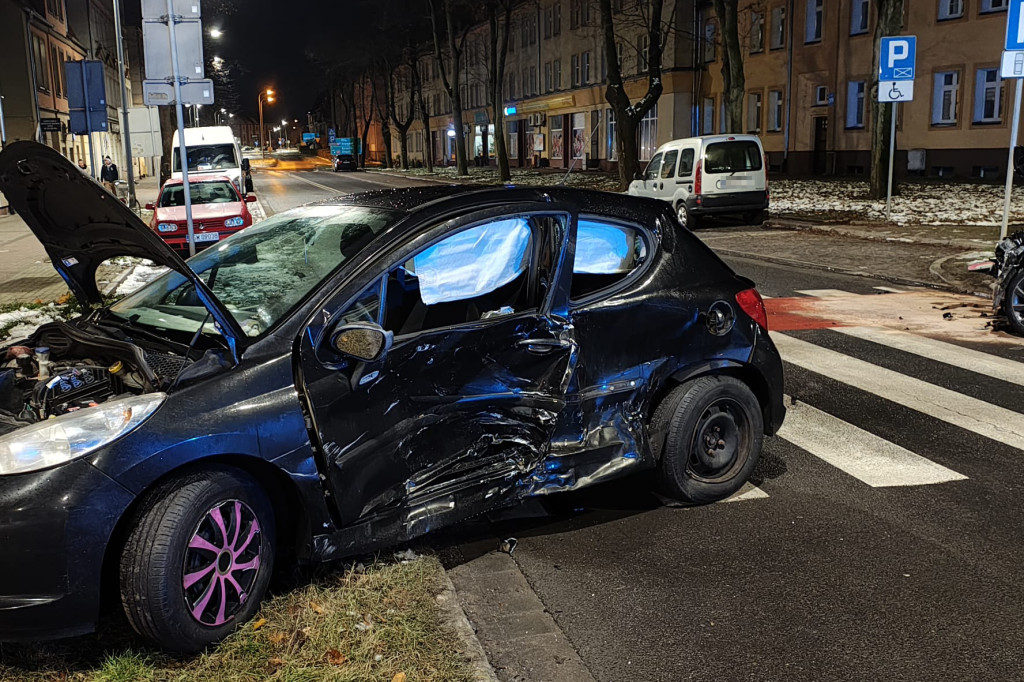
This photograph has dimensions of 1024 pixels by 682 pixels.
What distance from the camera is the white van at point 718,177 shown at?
1989cm

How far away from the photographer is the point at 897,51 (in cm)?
1800

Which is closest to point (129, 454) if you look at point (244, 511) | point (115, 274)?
point (244, 511)

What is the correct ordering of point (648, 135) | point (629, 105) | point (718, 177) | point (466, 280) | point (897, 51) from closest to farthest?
point (466, 280), point (897, 51), point (718, 177), point (629, 105), point (648, 135)

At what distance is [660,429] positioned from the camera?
15.5ft

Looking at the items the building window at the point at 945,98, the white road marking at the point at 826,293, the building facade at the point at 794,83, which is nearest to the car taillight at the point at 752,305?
the white road marking at the point at 826,293

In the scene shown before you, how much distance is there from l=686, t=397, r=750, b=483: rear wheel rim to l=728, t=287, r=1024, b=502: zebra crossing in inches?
8.6

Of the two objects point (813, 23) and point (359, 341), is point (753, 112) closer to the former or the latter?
point (813, 23)

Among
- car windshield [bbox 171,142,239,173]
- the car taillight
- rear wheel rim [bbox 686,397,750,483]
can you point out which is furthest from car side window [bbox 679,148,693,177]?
rear wheel rim [bbox 686,397,750,483]

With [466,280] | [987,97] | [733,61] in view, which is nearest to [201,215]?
[466,280]

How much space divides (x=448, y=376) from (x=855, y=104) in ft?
118

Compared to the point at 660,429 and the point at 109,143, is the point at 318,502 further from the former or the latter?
the point at 109,143

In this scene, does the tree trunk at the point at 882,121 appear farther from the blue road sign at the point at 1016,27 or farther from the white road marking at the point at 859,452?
the white road marking at the point at 859,452

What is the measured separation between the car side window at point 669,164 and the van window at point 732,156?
42.4 inches

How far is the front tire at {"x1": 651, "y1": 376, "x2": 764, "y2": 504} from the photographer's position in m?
4.75
